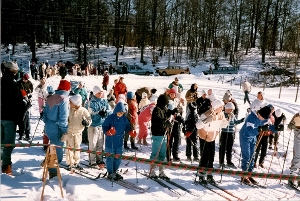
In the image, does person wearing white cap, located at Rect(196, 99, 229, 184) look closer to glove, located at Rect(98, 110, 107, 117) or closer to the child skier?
the child skier

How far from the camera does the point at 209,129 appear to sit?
6781mm

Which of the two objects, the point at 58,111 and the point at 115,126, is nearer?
the point at 58,111

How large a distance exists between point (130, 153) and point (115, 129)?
2.72 metres

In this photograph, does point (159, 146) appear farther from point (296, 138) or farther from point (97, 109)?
point (296, 138)

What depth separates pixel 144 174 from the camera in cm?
706

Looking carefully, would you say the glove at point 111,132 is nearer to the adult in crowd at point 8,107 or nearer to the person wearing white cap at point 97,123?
the person wearing white cap at point 97,123

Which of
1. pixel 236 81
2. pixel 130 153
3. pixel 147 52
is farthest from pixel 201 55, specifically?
pixel 130 153

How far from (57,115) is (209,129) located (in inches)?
120

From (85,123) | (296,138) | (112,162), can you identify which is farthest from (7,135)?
(296,138)

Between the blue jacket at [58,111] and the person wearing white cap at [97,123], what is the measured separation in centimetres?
111

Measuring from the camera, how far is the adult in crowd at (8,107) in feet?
19.4

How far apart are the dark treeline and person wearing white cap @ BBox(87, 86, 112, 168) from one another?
39436 mm

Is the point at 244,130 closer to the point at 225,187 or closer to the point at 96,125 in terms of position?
the point at 225,187

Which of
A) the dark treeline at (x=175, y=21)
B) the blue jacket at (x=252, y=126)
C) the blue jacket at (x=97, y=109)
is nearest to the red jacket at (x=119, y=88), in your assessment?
the blue jacket at (x=97, y=109)
